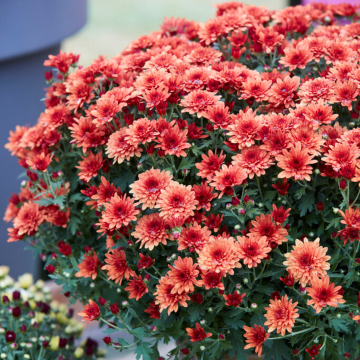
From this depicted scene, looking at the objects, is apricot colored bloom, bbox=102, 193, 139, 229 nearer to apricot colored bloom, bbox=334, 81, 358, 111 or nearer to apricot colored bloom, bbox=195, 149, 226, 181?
apricot colored bloom, bbox=195, 149, 226, 181

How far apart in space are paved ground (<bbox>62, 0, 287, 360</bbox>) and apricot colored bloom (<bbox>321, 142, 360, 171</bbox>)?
360 cm

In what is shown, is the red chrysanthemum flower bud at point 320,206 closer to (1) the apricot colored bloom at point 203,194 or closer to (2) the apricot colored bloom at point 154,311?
(1) the apricot colored bloom at point 203,194

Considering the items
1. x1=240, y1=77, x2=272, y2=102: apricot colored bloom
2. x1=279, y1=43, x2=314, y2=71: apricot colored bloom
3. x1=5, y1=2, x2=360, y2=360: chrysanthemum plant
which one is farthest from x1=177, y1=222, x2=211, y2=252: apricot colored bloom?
x1=279, y1=43, x2=314, y2=71: apricot colored bloom

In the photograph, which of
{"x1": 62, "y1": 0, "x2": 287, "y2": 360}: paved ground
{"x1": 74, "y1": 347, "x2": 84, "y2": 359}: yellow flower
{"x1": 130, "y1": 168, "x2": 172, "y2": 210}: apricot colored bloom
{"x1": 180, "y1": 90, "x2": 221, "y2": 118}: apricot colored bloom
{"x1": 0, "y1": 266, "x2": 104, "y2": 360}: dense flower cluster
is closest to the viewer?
{"x1": 130, "y1": 168, "x2": 172, "y2": 210}: apricot colored bloom

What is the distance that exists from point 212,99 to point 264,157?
23cm

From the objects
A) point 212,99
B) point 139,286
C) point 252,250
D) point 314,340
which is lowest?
point 314,340

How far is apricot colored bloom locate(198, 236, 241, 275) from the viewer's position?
3.48 feet

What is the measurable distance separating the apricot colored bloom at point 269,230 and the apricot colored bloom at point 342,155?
20cm

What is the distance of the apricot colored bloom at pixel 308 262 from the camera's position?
3.53 feet

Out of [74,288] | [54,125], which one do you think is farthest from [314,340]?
[54,125]

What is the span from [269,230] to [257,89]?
1.41ft

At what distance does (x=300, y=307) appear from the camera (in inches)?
45.6

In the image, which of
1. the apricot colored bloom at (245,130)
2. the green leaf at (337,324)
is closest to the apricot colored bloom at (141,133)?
the apricot colored bloom at (245,130)

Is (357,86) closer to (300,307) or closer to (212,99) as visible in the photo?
(212,99)
